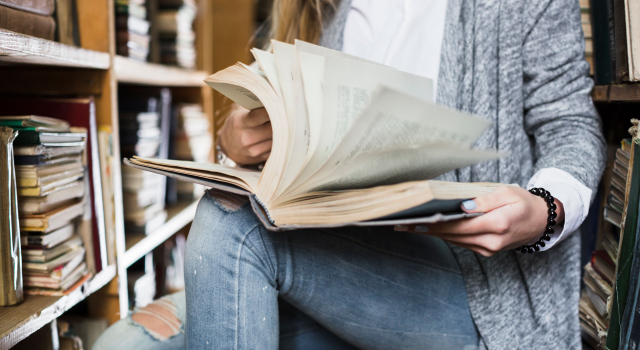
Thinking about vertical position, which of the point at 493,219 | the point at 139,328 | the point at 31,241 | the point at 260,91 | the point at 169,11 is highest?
the point at 169,11

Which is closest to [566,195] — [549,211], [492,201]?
[549,211]

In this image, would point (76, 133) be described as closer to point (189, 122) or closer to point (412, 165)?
point (412, 165)

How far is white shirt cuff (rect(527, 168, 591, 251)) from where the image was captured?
0.54 metres

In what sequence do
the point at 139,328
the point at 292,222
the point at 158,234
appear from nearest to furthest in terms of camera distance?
the point at 292,222 → the point at 139,328 → the point at 158,234

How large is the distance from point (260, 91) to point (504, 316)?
0.45 metres

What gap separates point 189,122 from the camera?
1.45 m

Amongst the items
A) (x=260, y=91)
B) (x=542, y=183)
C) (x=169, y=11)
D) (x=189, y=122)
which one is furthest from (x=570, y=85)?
(x=169, y=11)

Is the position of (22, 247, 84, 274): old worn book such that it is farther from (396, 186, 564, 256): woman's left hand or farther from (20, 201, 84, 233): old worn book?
(396, 186, 564, 256): woman's left hand

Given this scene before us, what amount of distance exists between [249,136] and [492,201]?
321 millimetres

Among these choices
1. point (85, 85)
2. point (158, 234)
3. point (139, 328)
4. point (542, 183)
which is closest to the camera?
point (542, 183)

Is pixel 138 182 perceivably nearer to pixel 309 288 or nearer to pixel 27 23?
pixel 27 23

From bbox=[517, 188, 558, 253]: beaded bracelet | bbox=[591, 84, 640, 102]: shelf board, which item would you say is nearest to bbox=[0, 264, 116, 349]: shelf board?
bbox=[517, 188, 558, 253]: beaded bracelet

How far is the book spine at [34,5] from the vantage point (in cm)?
60

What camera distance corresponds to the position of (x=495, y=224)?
17.3 inches
